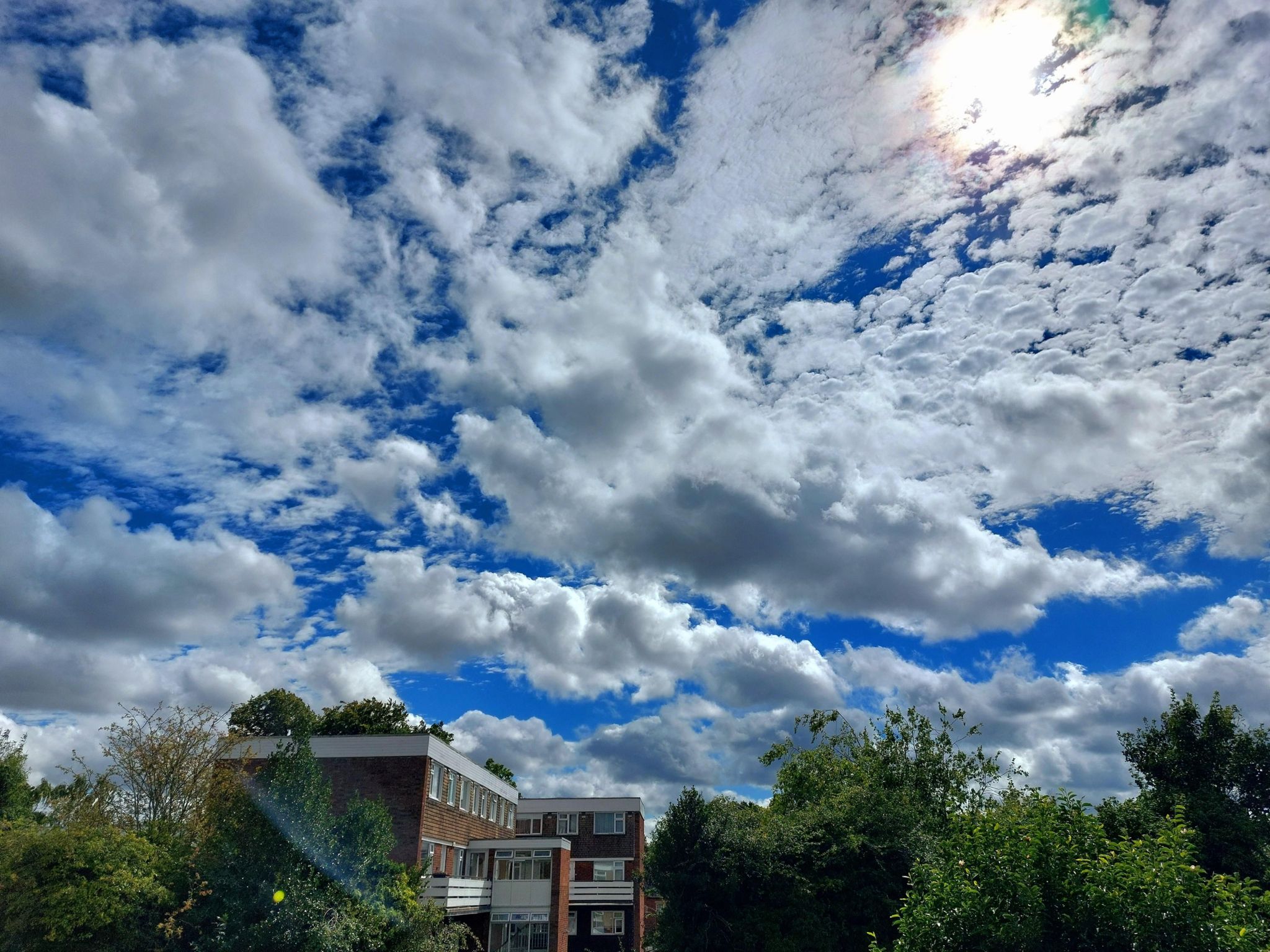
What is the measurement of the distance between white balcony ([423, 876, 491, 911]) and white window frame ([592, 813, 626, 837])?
20.7m

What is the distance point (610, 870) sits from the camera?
189 feet

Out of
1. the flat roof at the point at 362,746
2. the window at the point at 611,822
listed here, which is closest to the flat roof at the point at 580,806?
the window at the point at 611,822

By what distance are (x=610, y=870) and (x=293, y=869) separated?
1597 inches

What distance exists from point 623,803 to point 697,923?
111 feet

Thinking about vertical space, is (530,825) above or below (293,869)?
above

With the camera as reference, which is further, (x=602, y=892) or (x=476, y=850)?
(x=602, y=892)

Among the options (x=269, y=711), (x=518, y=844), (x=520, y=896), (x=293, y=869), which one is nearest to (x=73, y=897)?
(x=293, y=869)

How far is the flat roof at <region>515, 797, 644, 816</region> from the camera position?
60.2m

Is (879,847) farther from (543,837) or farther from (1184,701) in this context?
(1184,701)

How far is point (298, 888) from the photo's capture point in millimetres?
21406

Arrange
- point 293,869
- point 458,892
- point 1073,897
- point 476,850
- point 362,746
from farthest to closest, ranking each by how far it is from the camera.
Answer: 1. point 476,850
2. point 362,746
3. point 458,892
4. point 293,869
5. point 1073,897

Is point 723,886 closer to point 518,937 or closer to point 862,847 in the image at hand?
point 862,847

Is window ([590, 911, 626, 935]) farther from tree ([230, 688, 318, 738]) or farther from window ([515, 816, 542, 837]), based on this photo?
tree ([230, 688, 318, 738])

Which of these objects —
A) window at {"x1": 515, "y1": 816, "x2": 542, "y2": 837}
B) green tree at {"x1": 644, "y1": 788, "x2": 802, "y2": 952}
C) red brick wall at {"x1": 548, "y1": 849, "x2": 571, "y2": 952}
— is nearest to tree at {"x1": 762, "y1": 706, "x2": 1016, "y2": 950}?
green tree at {"x1": 644, "y1": 788, "x2": 802, "y2": 952}
